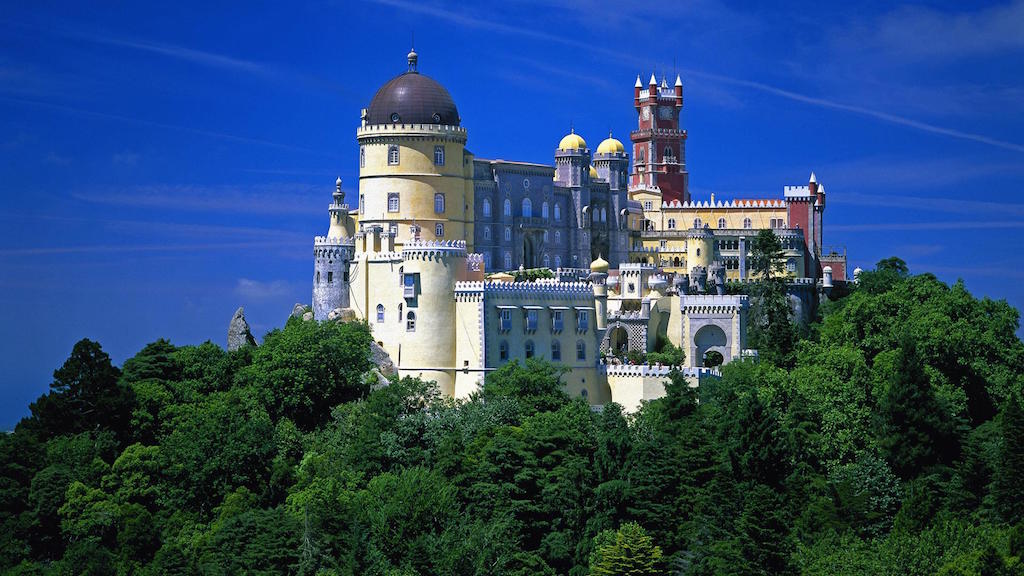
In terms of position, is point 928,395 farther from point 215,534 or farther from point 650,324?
point 215,534

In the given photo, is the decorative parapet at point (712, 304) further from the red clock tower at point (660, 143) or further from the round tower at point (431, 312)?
the red clock tower at point (660, 143)

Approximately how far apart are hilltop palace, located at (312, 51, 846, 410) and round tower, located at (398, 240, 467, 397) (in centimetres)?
7

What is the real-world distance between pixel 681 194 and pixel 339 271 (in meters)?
41.4

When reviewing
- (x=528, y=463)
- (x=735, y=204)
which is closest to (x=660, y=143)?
(x=735, y=204)

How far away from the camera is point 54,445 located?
77.2 m

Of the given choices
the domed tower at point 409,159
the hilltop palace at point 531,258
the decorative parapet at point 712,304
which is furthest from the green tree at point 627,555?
the domed tower at point 409,159

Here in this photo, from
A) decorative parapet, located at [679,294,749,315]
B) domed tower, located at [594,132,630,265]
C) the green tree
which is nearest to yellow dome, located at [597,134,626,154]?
domed tower, located at [594,132,630,265]

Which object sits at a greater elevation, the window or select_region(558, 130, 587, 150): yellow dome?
select_region(558, 130, 587, 150): yellow dome

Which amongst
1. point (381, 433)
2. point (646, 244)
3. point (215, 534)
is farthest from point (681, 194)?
point (215, 534)

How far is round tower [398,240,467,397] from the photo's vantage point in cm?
8081

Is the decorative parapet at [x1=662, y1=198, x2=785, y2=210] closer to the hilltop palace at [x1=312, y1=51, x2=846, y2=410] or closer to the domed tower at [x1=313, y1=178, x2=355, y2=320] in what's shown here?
the hilltop palace at [x1=312, y1=51, x2=846, y2=410]

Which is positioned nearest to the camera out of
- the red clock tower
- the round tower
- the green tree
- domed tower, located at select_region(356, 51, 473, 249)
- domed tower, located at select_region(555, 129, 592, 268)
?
the green tree

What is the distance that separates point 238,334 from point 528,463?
23357 millimetres

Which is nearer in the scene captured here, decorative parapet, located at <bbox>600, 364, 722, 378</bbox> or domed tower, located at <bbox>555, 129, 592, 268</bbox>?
decorative parapet, located at <bbox>600, 364, 722, 378</bbox>
